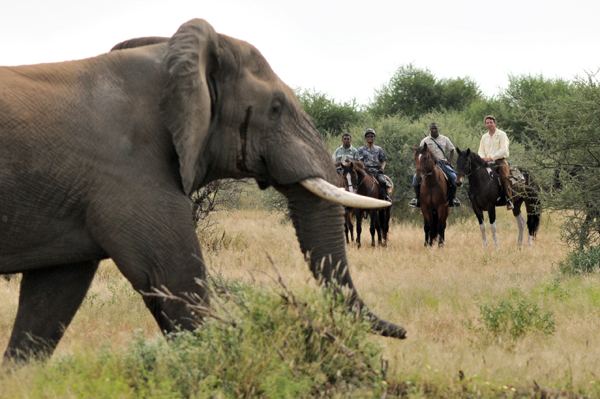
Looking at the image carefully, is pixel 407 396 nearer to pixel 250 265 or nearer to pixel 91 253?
pixel 91 253

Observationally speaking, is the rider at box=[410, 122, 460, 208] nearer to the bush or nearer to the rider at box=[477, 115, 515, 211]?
the rider at box=[477, 115, 515, 211]

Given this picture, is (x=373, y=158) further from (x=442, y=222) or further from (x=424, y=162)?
(x=442, y=222)

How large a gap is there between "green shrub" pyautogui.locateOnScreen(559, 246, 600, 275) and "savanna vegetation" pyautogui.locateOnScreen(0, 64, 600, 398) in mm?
28

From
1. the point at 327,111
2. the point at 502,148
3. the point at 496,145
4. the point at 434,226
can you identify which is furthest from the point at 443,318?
the point at 327,111

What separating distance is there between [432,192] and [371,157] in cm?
197

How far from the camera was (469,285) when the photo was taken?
32.5 ft

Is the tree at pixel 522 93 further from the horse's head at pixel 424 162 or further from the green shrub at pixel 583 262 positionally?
the green shrub at pixel 583 262

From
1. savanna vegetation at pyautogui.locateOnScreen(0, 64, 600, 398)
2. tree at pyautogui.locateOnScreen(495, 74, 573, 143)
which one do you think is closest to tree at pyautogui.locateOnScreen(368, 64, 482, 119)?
tree at pyautogui.locateOnScreen(495, 74, 573, 143)

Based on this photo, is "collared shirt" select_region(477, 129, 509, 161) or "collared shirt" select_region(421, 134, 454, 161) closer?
"collared shirt" select_region(477, 129, 509, 161)

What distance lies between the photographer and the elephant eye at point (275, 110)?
535 centimetres

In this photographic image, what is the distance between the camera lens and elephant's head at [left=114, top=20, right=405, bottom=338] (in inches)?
205

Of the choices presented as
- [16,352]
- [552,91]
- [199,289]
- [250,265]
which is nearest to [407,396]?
[199,289]

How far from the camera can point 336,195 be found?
5.13 metres

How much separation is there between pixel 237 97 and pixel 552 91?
40.8 m
